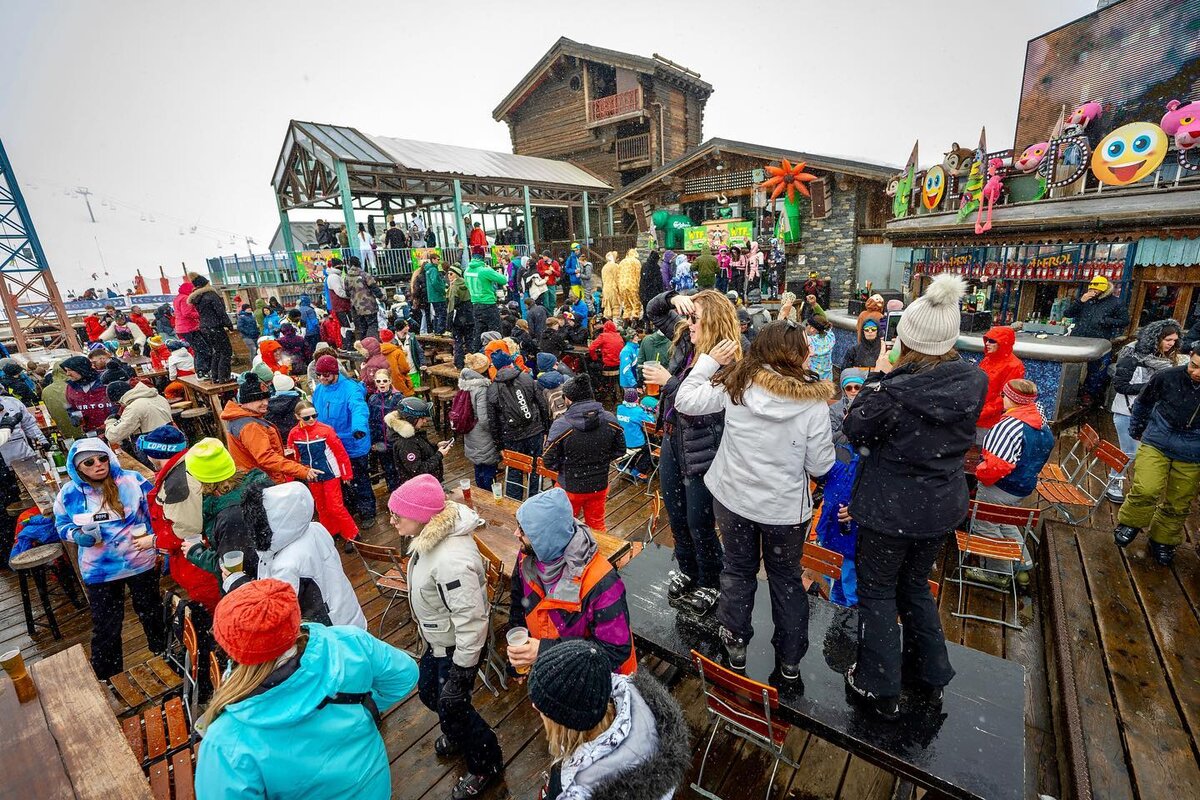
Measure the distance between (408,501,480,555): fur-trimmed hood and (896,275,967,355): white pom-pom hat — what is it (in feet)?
7.51

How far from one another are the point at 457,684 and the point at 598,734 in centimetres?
141

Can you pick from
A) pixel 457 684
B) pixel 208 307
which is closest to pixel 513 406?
pixel 457 684

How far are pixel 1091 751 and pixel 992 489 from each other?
216cm

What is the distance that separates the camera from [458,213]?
17.5m

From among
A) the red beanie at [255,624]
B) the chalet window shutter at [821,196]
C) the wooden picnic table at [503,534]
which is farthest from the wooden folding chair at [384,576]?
the chalet window shutter at [821,196]

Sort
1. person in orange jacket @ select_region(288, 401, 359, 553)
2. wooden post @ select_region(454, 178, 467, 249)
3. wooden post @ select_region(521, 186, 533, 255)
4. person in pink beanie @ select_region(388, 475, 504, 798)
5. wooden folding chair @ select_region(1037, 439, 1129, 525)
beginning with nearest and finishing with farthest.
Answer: person in pink beanie @ select_region(388, 475, 504, 798)
wooden folding chair @ select_region(1037, 439, 1129, 525)
person in orange jacket @ select_region(288, 401, 359, 553)
wooden post @ select_region(454, 178, 467, 249)
wooden post @ select_region(521, 186, 533, 255)

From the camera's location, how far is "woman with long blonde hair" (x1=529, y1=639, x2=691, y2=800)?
1.43 metres

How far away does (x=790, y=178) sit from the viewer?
46.8ft

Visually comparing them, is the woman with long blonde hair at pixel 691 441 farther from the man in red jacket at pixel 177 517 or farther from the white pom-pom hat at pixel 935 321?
the man in red jacket at pixel 177 517

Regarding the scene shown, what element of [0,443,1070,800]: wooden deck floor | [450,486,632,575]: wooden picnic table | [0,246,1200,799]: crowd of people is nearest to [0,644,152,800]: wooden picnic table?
[0,246,1200,799]: crowd of people

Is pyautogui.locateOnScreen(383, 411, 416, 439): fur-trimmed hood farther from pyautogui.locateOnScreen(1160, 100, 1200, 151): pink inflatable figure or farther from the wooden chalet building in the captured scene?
the wooden chalet building

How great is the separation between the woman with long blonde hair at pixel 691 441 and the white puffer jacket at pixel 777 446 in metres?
0.39

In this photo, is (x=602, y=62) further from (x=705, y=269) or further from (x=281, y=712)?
(x=281, y=712)

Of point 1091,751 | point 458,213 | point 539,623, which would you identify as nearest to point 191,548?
point 539,623
